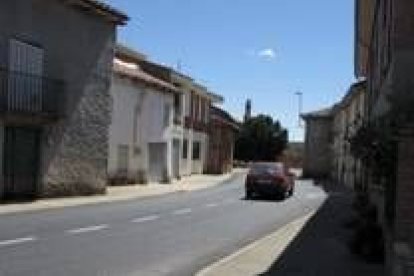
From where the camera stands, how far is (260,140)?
102875 millimetres

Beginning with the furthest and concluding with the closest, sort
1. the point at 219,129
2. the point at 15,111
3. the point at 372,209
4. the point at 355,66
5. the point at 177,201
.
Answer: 1. the point at 219,129
2. the point at 355,66
3. the point at 177,201
4. the point at 15,111
5. the point at 372,209

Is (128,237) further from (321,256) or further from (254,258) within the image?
(321,256)

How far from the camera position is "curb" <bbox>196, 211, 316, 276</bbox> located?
13952 millimetres

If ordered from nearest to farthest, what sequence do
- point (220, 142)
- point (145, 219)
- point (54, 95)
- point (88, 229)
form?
point (88, 229) → point (145, 219) → point (54, 95) → point (220, 142)

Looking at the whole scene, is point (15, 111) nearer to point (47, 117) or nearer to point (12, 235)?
point (47, 117)

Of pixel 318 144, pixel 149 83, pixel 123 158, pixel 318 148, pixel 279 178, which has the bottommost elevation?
pixel 279 178

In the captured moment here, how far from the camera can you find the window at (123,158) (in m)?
47.7

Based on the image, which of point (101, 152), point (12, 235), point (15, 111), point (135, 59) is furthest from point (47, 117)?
point (135, 59)

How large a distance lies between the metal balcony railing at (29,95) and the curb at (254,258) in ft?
37.7

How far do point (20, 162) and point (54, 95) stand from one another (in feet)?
9.34

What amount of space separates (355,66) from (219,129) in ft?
127

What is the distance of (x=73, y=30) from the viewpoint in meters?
34.2

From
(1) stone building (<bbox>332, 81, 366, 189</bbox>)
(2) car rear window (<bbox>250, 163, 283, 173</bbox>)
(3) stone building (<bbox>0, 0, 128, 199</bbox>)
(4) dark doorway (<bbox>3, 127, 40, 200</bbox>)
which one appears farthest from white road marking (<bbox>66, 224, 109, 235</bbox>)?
(1) stone building (<bbox>332, 81, 366, 189</bbox>)

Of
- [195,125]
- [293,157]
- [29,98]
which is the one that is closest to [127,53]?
[195,125]
